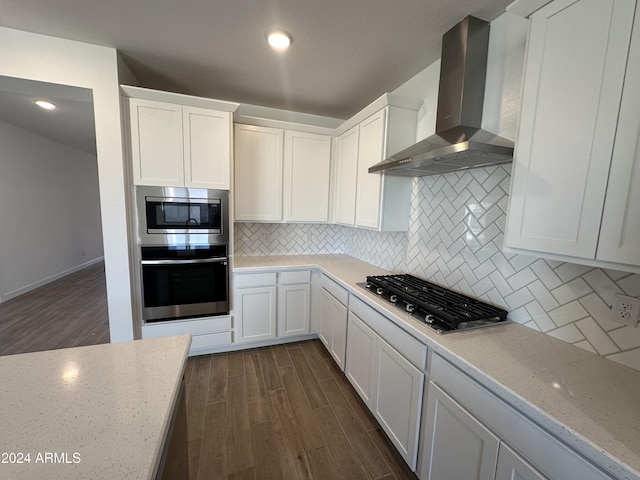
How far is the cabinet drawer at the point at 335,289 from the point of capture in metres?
2.22

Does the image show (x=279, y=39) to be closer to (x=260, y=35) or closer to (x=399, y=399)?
(x=260, y=35)

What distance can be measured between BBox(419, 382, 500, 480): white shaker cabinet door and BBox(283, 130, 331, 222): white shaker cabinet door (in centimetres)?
209

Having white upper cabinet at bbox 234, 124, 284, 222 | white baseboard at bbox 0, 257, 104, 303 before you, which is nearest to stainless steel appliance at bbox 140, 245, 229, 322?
white upper cabinet at bbox 234, 124, 284, 222

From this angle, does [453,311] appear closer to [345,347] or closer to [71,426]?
[345,347]

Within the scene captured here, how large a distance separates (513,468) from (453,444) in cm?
28

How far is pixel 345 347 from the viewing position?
223cm

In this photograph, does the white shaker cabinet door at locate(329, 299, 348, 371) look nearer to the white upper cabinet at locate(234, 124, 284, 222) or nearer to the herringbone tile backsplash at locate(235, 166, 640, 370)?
the herringbone tile backsplash at locate(235, 166, 640, 370)

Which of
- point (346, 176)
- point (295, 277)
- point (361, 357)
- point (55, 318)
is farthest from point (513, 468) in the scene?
point (55, 318)

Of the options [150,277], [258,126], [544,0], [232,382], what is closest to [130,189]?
[150,277]

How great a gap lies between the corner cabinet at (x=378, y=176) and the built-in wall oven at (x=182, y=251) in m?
1.25

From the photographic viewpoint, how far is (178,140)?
89.4 inches

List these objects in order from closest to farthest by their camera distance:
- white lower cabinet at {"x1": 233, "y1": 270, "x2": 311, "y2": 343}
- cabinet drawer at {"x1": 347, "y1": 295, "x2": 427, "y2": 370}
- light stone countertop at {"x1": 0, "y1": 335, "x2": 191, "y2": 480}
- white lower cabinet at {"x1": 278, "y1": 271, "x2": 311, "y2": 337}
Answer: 1. light stone countertop at {"x1": 0, "y1": 335, "x2": 191, "y2": 480}
2. cabinet drawer at {"x1": 347, "y1": 295, "x2": 427, "y2": 370}
3. white lower cabinet at {"x1": 233, "y1": 270, "x2": 311, "y2": 343}
4. white lower cabinet at {"x1": 278, "y1": 271, "x2": 311, "y2": 337}

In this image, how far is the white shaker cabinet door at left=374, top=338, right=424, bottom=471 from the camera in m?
1.39

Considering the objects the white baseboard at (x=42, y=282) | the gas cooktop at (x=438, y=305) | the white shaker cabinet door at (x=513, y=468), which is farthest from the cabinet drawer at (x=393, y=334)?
the white baseboard at (x=42, y=282)
